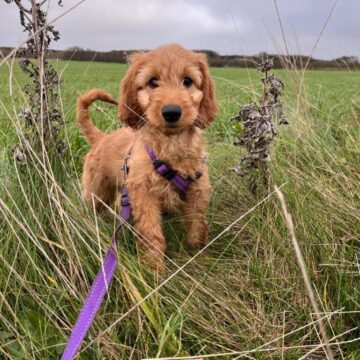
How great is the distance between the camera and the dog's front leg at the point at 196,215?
2.67 meters

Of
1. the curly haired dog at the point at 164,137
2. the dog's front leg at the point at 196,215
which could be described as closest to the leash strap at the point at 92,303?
the curly haired dog at the point at 164,137

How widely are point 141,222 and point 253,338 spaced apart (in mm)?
997

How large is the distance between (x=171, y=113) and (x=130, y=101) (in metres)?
0.56

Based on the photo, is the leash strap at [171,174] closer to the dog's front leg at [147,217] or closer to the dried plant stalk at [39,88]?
the dog's front leg at [147,217]

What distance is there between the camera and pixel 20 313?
74.7 inches

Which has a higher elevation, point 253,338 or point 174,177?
point 174,177

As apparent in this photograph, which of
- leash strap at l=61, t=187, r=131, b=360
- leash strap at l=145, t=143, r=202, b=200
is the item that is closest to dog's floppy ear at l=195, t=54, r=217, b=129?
leash strap at l=145, t=143, r=202, b=200

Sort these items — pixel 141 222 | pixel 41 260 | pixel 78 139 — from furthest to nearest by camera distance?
pixel 78 139 < pixel 141 222 < pixel 41 260

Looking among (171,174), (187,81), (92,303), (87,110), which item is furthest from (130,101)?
(92,303)

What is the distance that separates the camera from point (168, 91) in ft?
7.88

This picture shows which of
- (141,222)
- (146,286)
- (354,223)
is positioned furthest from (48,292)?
(354,223)

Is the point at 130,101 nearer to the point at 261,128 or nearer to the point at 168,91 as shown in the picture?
the point at 168,91

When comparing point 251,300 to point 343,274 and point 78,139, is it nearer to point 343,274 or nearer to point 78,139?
point 343,274

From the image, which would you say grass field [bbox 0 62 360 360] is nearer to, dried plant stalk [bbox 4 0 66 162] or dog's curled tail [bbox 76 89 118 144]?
dried plant stalk [bbox 4 0 66 162]
